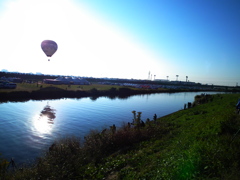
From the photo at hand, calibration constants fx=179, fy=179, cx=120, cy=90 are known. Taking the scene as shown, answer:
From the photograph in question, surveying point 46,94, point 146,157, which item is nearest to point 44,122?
point 146,157

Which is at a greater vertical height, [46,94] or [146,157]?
[146,157]

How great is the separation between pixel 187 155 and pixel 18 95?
39.3 meters

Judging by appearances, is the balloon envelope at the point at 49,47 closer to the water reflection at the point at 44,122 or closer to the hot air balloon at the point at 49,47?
the hot air balloon at the point at 49,47

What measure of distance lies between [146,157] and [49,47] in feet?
86.1

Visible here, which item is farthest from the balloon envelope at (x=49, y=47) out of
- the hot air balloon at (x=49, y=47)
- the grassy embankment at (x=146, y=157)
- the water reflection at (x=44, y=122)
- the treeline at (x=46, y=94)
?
the grassy embankment at (x=146, y=157)

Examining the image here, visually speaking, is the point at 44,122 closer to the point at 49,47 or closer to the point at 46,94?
the point at 49,47

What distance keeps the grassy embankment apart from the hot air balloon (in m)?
22.0

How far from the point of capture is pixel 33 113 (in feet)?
86.8

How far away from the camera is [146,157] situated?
8.03m

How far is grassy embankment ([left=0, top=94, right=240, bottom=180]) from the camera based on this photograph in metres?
5.23

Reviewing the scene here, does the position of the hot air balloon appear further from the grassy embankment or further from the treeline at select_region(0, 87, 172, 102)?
the grassy embankment

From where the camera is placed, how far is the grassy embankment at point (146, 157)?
523cm

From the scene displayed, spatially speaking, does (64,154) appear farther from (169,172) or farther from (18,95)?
(18,95)

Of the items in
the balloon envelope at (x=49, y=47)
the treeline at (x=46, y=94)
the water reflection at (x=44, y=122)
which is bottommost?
the water reflection at (x=44, y=122)
